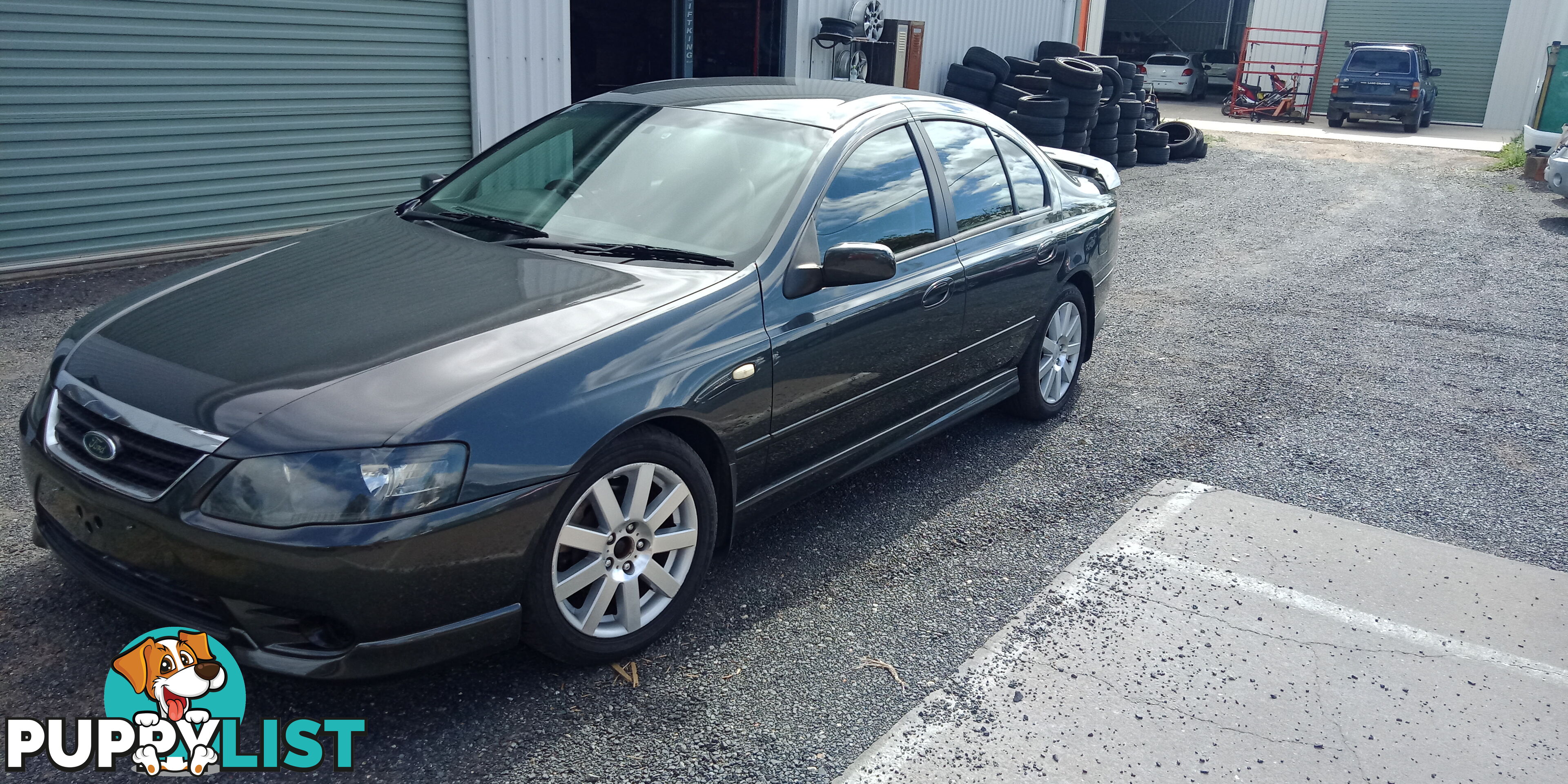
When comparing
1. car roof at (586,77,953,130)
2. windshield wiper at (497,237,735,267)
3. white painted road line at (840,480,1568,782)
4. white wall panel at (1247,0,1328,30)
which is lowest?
white painted road line at (840,480,1568,782)

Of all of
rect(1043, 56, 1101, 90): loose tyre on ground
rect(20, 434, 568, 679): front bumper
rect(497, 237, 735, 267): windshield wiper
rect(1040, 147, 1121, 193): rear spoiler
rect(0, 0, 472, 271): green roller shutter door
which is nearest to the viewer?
rect(20, 434, 568, 679): front bumper

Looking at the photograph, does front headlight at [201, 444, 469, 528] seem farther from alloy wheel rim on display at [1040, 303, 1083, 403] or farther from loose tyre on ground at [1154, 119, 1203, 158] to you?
loose tyre on ground at [1154, 119, 1203, 158]

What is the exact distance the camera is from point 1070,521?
14.3 feet

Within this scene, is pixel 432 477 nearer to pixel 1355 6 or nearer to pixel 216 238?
pixel 216 238

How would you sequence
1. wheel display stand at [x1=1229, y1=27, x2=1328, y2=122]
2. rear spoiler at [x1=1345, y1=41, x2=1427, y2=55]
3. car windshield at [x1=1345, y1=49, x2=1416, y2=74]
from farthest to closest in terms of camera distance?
wheel display stand at [x1=1229, y1=27, x2=1328, y2=122] → rear spoiler at [x1=1345, y1=41, x2=1427, y2=55] → car windshield at [x1=1345, y1=49, x2=1416, y2=74]

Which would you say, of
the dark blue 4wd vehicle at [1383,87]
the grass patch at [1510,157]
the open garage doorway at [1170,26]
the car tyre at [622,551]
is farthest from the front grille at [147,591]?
the open garage doorway at [1170,26]

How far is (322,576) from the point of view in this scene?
8.37 feet

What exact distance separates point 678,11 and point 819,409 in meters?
9.83

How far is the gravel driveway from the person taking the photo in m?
2.87

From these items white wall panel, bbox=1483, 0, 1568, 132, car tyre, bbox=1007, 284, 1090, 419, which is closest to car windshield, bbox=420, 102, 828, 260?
car tyre, bbox=1007, 284, 1090, 419

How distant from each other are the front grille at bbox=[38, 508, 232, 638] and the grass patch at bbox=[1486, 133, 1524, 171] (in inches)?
760

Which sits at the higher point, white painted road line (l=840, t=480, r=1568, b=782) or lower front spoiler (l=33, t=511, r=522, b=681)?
lower front spoiler (l=33, t=511, r=522, b=681)

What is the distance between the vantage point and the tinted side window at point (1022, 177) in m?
4.98

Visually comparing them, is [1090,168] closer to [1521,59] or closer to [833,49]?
[833,49]
